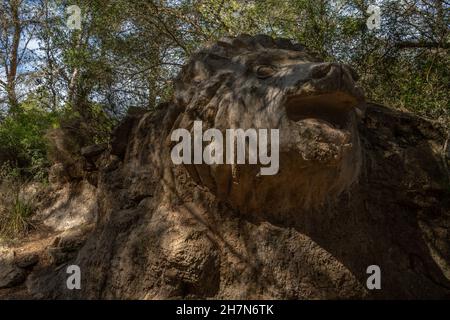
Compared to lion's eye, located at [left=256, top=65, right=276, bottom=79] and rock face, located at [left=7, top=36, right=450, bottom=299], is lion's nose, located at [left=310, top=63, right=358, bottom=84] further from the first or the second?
lion's eye, located at [left=256, top=65, right=276, bottom=79]

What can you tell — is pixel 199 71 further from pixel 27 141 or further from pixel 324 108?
pixel 27 141

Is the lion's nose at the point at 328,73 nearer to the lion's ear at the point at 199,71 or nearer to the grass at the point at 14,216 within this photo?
the lion's ear at the point at 199,71

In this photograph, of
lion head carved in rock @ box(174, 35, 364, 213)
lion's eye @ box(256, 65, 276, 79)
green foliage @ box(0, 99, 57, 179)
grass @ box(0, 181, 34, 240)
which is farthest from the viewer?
green foliage @ box(0, 99, 57, 179)

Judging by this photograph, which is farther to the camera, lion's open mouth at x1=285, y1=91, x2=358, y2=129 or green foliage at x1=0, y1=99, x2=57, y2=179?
green foliage at x1=0, y1=99, x2=57, y2=179

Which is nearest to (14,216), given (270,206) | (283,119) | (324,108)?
(270,206)

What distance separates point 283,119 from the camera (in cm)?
331

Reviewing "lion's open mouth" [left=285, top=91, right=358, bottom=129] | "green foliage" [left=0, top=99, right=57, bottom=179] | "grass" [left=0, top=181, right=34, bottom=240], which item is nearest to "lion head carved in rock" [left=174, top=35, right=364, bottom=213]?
"lion's open mouth" [left=285, top=91, right=358, bottom=129]

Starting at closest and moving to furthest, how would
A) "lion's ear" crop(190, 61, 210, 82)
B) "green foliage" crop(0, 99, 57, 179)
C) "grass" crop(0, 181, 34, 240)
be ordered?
"lion's ear" crop(190, 61, 210, 82) → "grass" crop(0, 181, 34, 240) → "green foliage" crop(0, 99, 57, 179)

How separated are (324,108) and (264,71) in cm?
59

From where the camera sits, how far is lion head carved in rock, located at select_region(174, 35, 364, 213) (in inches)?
128

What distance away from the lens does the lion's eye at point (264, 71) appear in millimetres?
3654

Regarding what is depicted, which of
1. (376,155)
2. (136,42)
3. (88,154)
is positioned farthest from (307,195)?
(136,42)

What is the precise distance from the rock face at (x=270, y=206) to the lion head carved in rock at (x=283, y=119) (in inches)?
0.4

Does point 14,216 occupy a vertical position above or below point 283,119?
below
